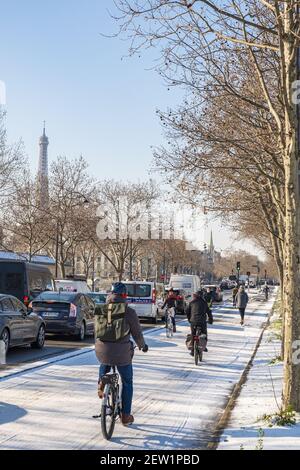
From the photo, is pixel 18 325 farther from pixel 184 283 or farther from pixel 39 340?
pixel 184 283

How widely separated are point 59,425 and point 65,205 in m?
38.3

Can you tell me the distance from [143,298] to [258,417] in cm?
1987

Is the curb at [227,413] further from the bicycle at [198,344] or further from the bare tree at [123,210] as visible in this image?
the bare tree at [123,210]

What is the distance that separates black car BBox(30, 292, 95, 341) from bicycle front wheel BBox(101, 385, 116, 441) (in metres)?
11.6

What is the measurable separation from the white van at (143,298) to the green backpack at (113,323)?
20.3 metres

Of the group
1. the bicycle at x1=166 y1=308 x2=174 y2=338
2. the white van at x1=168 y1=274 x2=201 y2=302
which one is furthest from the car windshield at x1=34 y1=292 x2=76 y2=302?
the white van at x1=168 y1=274 x2=201 y2=302

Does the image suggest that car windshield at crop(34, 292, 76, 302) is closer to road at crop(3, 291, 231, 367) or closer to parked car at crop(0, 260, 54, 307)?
road at crop(3, 291, 231, 367)

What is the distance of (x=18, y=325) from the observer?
1517cm

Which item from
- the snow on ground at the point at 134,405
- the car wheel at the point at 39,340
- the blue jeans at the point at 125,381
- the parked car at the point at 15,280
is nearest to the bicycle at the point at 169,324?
the snow on ground at the point at 134,405

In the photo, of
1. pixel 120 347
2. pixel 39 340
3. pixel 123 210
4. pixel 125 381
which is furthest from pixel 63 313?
pixel 123 210

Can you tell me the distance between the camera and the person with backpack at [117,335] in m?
7.50

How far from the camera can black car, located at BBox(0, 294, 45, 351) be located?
47.8 ft

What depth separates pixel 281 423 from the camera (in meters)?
7.60
